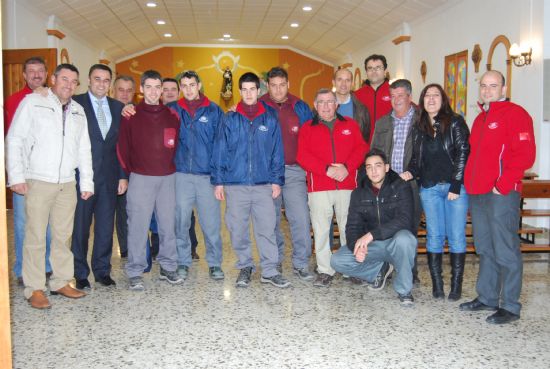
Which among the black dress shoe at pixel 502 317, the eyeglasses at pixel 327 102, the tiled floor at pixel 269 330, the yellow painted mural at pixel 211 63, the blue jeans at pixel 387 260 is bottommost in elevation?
the tiled floor at pixel 269 330

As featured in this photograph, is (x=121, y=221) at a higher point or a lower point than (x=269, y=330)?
higher

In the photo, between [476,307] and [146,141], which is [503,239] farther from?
[146,141]

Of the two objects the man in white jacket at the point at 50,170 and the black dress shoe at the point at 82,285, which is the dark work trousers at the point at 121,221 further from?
the man in white jacket at the point at 50,170

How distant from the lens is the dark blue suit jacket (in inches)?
154

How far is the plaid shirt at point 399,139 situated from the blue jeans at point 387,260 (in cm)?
51

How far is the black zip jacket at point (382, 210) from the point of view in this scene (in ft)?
12.5

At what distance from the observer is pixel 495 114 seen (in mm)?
3309

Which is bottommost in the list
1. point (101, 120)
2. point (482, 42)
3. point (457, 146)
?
point (457, 146)

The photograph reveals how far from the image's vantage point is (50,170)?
3.48 m

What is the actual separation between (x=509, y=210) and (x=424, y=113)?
0.89 m

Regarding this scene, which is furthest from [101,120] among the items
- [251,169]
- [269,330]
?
[269,330]

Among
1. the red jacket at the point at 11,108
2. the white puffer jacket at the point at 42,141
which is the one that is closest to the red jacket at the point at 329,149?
the white puffer jacket at the point at 42,141

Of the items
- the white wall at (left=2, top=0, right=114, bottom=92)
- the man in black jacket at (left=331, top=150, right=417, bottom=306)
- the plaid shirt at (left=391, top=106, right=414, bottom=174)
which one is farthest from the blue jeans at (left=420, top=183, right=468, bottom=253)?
the white wall at (left=2, top=0, right=114, bottom=92)

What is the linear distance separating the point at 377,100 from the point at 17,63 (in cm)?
511
